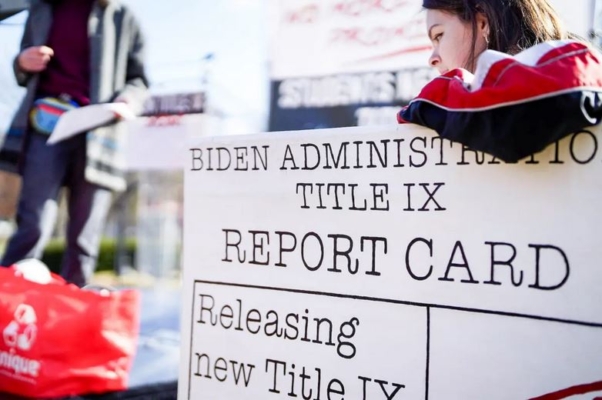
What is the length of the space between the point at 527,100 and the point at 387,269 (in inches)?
15.3

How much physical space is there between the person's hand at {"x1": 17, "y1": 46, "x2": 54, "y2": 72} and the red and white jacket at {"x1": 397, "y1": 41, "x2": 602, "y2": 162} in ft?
4.74

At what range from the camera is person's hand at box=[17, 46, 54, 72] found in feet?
5.99

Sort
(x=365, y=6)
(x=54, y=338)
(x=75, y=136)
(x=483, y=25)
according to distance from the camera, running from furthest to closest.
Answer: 1. (x=365, y=6)
2. (x=75, y=136)
3. (x=54, y=338)
4. (x=483, y=25)

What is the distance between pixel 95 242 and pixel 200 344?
0.86 metres

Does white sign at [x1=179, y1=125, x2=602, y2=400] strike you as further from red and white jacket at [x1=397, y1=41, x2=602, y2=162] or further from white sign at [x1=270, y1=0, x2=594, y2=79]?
white sign at [x1=270, y1=0, x2=594, y2=79]

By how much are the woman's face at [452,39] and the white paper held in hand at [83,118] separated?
3.32 ft

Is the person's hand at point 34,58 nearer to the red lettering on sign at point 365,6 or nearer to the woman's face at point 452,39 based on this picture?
the woman's face at point 452,39

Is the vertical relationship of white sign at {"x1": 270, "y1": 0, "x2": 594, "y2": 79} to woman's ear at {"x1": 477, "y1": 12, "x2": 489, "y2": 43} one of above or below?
above

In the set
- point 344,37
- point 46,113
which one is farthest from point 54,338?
point 344,37

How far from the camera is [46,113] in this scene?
1.82m

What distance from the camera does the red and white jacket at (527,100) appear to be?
2.70ft

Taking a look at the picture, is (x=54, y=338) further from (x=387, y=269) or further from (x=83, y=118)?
(x=387, y=269)

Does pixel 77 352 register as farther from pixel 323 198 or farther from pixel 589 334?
pixel 589 334

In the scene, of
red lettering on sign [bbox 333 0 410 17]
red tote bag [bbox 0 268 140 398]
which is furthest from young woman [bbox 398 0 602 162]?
red lettering on sign [bbox 333 0 410 17]
